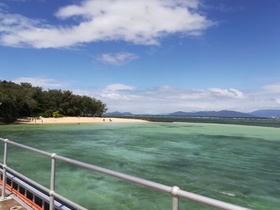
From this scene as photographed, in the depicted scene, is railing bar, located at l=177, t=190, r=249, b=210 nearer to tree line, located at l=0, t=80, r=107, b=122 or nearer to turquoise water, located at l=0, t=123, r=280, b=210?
turquoise water, located at l=0, t=123, r=280, b=210

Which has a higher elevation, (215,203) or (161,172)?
(215,203)

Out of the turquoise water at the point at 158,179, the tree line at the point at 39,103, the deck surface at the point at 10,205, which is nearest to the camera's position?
the deck surface at the point at 10,205

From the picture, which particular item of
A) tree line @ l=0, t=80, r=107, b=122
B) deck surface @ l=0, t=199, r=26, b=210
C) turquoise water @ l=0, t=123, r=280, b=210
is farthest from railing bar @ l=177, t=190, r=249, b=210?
tree line @ l=0, t=80, r=107, b=122

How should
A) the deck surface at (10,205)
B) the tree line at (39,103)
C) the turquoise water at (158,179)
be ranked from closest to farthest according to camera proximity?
the deck surface at (10,205) < the turquoise water at (158,179) < the tree line at (39,103)

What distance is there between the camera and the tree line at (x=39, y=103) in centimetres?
6106

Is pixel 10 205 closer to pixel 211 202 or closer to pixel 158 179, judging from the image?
pixel 211 202

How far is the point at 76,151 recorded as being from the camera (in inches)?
910

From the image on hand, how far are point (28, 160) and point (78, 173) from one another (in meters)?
4.96

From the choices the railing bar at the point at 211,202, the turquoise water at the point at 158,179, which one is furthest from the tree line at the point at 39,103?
the railing bar at the point at 211,202

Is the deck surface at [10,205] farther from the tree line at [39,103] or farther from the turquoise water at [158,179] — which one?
the tree line at [39,103]

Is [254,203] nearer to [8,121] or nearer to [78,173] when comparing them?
[78,173]

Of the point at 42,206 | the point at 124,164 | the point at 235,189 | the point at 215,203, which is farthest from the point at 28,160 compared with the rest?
the point at 215,203

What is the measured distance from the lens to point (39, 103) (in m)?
83.4

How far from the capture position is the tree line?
200 feet
